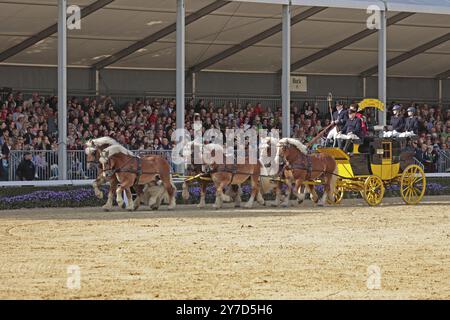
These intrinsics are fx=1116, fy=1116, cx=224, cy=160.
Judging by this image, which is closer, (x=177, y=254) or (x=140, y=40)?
(x=177, y=254)

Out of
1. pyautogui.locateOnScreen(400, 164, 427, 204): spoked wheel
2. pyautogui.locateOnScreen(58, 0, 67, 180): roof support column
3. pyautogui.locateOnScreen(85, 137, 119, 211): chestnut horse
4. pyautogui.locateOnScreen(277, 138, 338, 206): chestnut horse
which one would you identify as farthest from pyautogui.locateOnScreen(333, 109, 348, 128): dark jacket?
pyautogui.locateOnScreen(58, 0, 67, 180): roof support column

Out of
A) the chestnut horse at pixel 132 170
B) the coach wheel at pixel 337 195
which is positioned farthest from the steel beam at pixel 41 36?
the coach wheel at pixel 337 195

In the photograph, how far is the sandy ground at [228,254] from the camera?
11.1 metres

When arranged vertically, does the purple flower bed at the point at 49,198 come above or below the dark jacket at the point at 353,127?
below

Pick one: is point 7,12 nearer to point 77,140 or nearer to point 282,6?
point 77,140

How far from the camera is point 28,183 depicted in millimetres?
24000

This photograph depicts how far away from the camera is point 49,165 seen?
24969mm

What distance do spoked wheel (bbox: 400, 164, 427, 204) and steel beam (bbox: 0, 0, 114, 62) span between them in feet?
26.1

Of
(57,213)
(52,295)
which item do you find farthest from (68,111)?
(52,295)

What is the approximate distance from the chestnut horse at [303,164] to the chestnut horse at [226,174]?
0.67 m

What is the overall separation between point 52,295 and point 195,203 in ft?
49.1

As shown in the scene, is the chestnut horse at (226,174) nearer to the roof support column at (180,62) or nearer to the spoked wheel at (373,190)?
the spoked wheel at (373,190)

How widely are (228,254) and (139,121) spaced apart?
16.0 meters

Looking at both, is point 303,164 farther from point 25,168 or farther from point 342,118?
point 25,168
